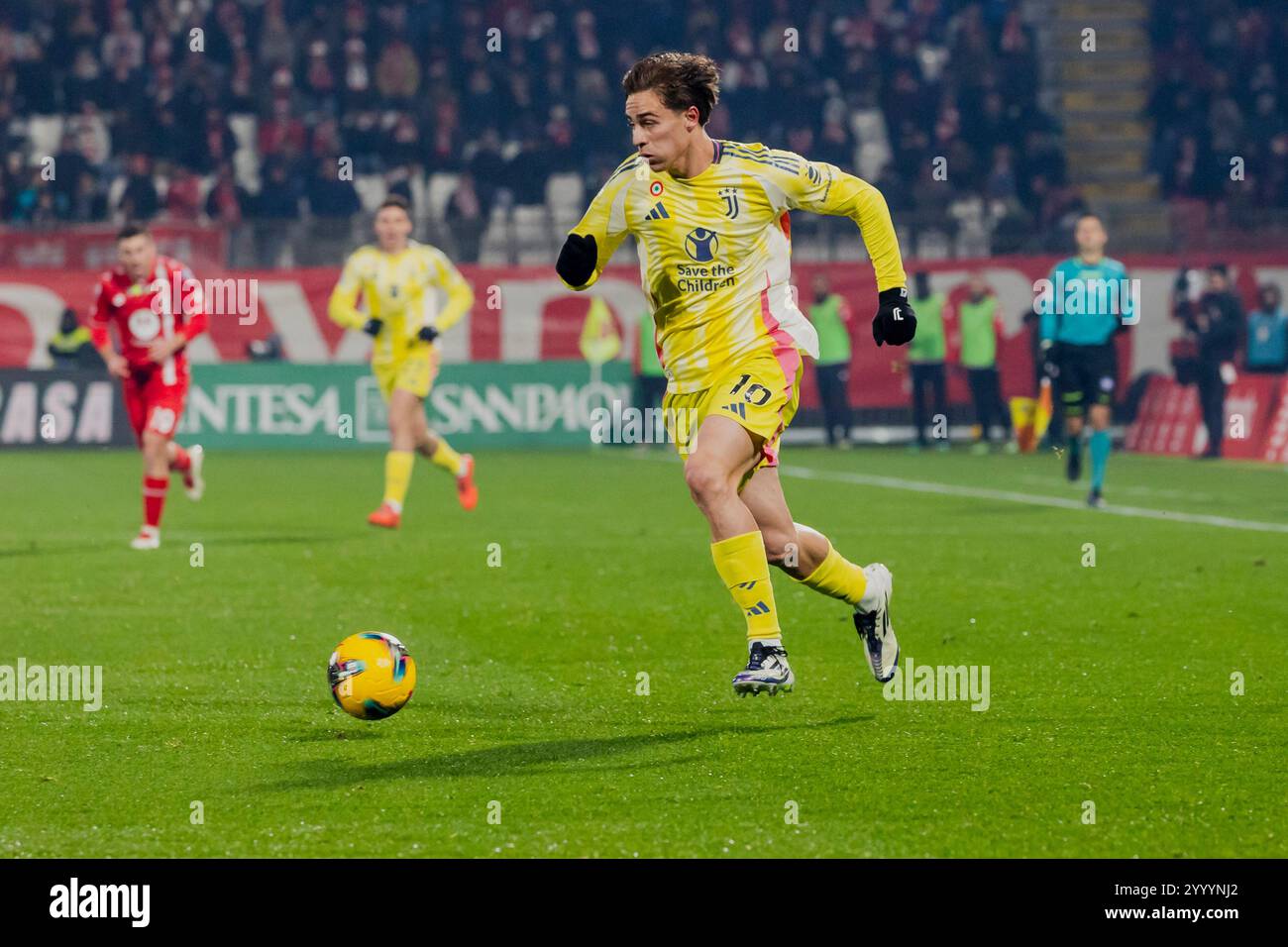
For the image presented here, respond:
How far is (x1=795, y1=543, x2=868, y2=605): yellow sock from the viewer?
23.7 feet

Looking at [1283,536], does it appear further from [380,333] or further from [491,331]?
[491,331]

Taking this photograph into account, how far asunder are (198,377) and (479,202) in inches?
196

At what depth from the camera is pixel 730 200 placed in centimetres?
706

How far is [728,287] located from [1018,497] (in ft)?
34.3

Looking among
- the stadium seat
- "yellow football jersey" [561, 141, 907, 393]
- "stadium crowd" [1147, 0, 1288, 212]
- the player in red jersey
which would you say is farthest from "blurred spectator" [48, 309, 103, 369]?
→ "yellow football jersey" [561, 141, 907, 393]

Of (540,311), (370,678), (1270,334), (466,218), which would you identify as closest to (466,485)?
(370,678)

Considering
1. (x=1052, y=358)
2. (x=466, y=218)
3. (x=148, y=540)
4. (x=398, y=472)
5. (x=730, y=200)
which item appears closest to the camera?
(x=730, y=200)

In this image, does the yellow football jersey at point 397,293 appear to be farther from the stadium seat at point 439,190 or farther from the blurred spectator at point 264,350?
the stadium seat at point 439,190

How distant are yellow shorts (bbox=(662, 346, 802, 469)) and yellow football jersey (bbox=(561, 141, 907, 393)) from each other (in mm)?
43

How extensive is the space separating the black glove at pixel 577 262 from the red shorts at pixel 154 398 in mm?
6834

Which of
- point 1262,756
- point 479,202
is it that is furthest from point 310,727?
point 479,202

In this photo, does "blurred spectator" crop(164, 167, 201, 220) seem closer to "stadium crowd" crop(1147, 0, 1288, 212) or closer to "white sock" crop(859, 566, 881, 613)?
"stadium crowd" crop(1147, 0, 1288, 212)

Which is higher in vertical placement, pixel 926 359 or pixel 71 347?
pixel 71 347

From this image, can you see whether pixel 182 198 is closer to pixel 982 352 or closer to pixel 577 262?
pixel 982 352
